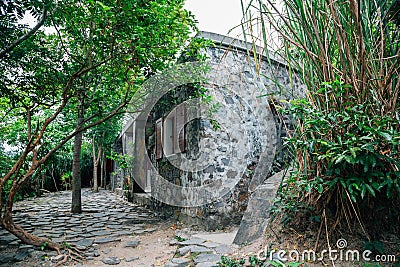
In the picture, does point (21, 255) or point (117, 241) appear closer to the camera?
point (21, 255)

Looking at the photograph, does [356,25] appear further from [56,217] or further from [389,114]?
[56,217]

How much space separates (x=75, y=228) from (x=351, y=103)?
164 inches

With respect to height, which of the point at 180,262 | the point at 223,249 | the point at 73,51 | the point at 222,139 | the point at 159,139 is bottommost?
the point at 180,262

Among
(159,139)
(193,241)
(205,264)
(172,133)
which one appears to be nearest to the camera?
(205,264)

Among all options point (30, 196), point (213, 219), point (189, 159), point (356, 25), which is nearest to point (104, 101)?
point (189, 159)

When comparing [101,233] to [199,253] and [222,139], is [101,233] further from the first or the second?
[222,139]

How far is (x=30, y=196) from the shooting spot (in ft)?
29.5

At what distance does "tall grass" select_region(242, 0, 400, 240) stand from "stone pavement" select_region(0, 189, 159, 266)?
7.71 ft

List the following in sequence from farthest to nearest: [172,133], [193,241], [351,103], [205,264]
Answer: [172,133]
[193,241]
[205,264]
[351,103]

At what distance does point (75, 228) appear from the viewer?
4480mm

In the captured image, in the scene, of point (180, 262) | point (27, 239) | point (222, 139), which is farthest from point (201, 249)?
point (27, 239)

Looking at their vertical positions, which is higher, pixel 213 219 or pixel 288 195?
pixel 288 195

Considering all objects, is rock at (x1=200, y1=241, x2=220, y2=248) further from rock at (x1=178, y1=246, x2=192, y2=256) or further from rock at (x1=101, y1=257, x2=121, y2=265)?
rock at (x1=101, y1=257, x2=121, y2=265)

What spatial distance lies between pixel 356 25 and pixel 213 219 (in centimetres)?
288
